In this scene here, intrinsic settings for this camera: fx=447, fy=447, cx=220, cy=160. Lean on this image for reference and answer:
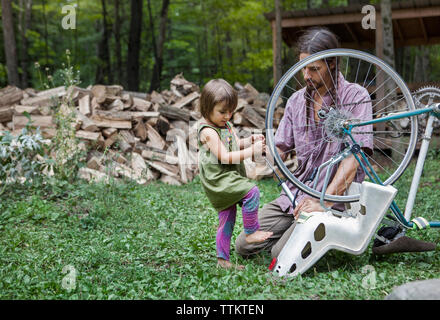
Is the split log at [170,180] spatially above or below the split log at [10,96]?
below

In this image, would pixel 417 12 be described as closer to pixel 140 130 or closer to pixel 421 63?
pixel 140 130

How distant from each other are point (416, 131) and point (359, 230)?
27.8 inches

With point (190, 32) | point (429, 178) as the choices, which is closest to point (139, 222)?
point (429, 178)

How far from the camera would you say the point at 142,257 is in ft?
10.3

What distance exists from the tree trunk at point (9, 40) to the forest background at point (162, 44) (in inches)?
70.1

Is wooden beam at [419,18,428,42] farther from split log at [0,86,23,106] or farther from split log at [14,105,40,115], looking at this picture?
split log at [0,86,23,106]

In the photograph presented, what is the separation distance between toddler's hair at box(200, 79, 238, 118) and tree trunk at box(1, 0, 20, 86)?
389 inches

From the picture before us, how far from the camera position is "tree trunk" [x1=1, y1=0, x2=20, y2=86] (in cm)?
1078

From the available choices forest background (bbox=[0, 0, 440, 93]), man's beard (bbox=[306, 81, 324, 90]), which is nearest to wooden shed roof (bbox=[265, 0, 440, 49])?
forest background (bbox=[0, 0, 440, 93])

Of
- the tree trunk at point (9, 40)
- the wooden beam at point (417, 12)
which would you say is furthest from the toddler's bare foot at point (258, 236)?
the tree trunk at point (9, 40)

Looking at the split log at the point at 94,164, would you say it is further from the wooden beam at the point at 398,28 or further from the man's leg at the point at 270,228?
the wooden beam at the point at 398,28

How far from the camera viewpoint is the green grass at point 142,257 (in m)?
2.34

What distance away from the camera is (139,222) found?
416 centimetres
